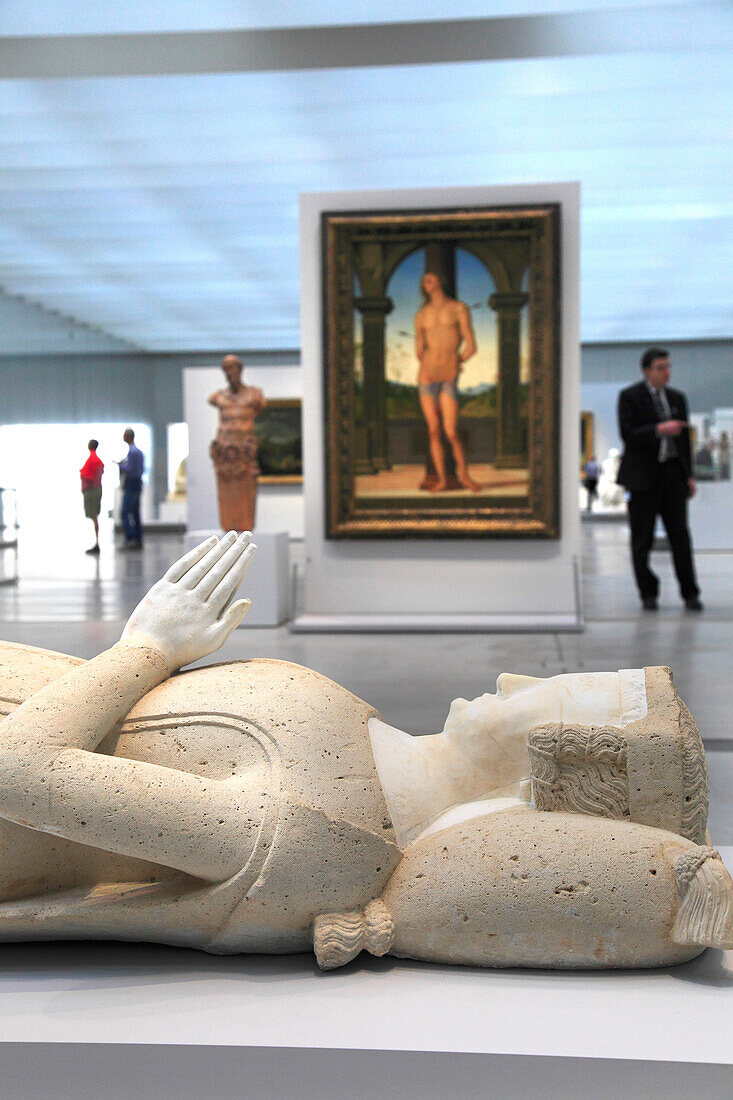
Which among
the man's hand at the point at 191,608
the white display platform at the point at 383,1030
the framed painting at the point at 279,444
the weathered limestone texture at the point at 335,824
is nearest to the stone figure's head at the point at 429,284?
the man's hand at the point at 191,608

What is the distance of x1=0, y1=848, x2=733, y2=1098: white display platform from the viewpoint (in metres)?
1.78

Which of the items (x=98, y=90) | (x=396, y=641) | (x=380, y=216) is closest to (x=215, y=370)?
(x=98, y=90)

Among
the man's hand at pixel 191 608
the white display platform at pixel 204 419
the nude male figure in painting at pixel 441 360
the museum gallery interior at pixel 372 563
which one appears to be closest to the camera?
the museum gallery interior at pixel 372 563

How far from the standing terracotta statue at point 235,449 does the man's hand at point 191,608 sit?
22.9 ft

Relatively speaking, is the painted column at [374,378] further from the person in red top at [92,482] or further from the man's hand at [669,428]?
the person in red top at [92,482]

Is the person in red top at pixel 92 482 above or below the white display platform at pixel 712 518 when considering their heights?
above

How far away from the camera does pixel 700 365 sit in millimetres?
27547

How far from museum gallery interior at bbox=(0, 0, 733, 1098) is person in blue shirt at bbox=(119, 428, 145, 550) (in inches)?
3.1

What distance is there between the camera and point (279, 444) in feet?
71.3

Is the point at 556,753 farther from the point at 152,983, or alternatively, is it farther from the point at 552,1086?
the point at 152,983

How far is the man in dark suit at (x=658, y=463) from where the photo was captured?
343 inches

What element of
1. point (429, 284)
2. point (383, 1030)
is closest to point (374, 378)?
point (429, 284)

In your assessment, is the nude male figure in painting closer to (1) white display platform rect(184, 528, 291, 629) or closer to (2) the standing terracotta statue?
(1) white display platform rect(184, 528, 291, 629)

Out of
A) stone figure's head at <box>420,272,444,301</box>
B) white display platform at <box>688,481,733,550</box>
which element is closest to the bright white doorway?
stone figure's head at <box>420,272,444,301</box>
